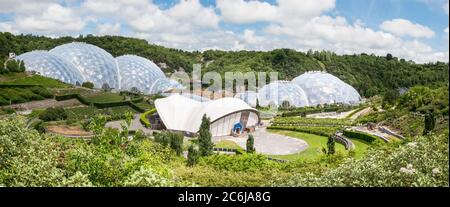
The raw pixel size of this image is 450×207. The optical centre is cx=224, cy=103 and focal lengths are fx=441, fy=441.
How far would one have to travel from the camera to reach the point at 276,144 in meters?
16.8

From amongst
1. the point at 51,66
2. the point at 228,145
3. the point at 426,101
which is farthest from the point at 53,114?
the point at 51,66

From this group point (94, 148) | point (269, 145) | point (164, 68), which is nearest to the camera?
point (94, 148)

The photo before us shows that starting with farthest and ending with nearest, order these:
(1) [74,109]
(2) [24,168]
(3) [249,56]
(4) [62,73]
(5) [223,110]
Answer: (3) [249,56] < (4) [62,73] < (5) [223,110] < (1) [74,109] < (2) [24,168]

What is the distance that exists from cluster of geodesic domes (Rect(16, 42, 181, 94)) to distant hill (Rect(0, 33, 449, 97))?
149 centimetres

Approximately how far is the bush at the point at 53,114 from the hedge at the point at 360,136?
30.4 ft

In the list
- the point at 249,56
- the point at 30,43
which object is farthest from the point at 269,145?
the point at 249,56

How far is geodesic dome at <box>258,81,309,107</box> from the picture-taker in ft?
113

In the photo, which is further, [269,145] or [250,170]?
[269,145]

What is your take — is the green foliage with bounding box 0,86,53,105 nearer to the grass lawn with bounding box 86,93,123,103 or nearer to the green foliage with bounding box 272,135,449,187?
the grass lawn with bounding box 86,93,123,103

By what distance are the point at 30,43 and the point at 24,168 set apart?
88.8 feet

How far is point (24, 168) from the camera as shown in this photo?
614 centimetres

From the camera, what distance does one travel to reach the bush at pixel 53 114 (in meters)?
12.6

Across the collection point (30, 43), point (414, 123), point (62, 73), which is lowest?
point (414, 123)

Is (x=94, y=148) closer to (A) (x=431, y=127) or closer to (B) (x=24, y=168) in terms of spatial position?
(B) (x=24, y=168)
